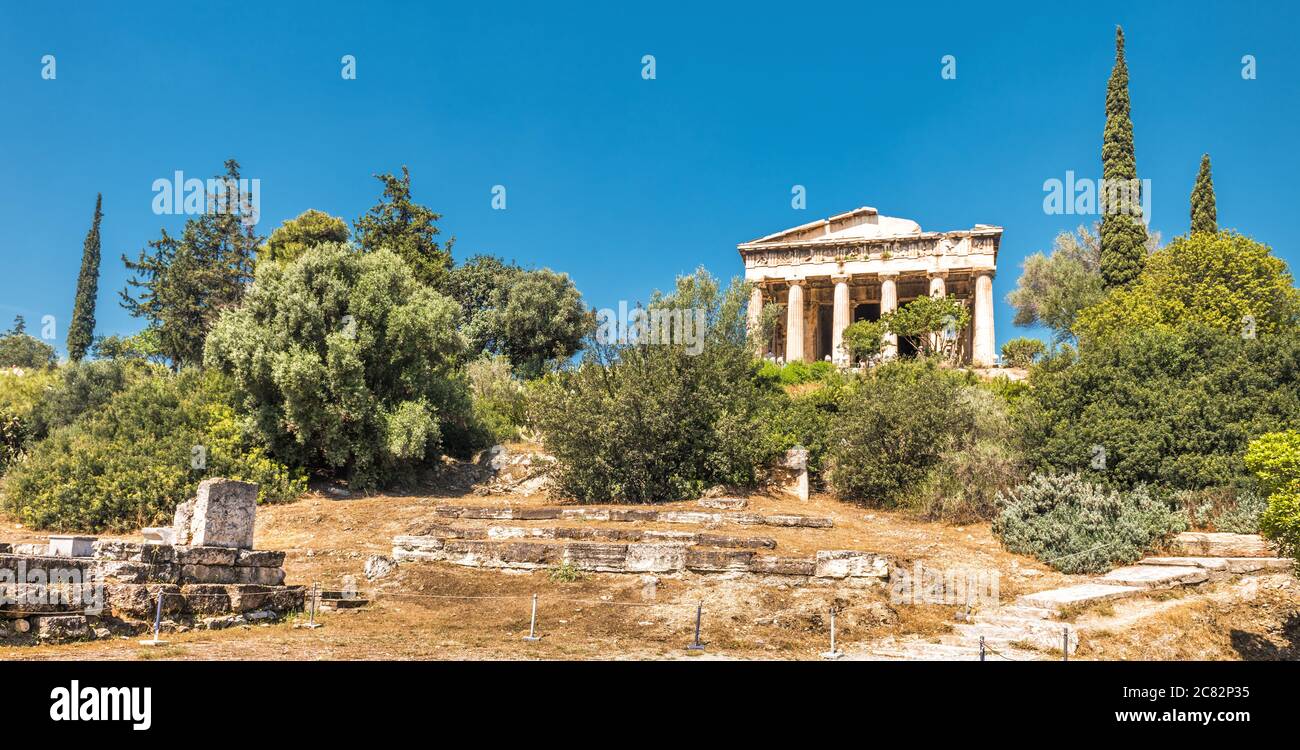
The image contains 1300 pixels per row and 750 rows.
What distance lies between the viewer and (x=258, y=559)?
12.2m

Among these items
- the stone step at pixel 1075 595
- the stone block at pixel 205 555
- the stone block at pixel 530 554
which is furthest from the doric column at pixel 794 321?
the stone block at pixel 205 555

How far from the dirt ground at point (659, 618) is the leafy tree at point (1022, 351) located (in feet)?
78.2

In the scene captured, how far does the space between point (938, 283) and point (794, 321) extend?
317 inches

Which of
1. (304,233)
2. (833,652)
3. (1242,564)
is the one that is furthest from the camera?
(304,233)

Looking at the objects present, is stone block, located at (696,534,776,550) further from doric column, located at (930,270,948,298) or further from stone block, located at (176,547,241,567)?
doric column, located at (930,270,948,298)

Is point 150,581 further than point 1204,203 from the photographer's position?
No

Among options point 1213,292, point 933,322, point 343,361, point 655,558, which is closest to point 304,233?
point 343,361

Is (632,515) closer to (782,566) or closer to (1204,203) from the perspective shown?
(782,566)

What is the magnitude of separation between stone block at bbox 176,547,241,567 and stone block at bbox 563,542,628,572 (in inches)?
200

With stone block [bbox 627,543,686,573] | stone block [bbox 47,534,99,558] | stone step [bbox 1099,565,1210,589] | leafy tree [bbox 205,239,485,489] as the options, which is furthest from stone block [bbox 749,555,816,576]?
leafy tree [bbox 205,239,485,489]

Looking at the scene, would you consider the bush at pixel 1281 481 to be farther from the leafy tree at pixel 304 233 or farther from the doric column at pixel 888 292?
the leafy tree at pixel 304 233

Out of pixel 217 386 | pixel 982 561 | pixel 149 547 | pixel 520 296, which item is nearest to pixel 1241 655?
pixel 982 561
